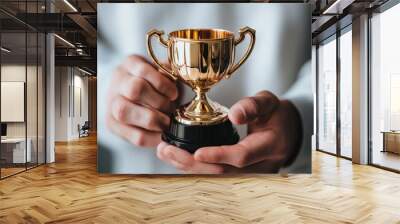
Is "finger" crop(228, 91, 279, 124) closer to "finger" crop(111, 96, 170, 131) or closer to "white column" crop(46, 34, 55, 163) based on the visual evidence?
"finger" crop(111, 96, 170, 131)

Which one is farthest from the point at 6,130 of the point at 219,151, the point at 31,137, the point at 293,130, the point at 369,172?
the point at 369,172

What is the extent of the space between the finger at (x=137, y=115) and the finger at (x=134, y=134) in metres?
0.05

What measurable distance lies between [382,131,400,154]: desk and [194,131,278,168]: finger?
2715 millimetres

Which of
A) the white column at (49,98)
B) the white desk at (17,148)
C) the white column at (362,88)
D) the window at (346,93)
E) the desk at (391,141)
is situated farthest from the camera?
the window at (346,93)

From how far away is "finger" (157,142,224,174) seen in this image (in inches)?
169

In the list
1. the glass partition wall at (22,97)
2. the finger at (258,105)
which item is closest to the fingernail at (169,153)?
the finger at (258,105)

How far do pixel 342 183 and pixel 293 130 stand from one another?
1.12 metres

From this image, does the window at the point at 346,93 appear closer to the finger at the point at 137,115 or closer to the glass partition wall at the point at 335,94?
the glass partition wall at the point at 335,94

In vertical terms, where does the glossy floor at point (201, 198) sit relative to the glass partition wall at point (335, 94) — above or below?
below

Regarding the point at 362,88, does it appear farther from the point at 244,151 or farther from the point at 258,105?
the point at 244,151

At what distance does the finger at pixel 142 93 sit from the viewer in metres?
4.30

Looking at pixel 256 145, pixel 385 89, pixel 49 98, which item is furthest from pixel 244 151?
pixel 49 98

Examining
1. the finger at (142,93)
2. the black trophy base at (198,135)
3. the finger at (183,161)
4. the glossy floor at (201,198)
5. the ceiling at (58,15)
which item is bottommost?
the glossy floor at (201,198)

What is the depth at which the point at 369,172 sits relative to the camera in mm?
5922
